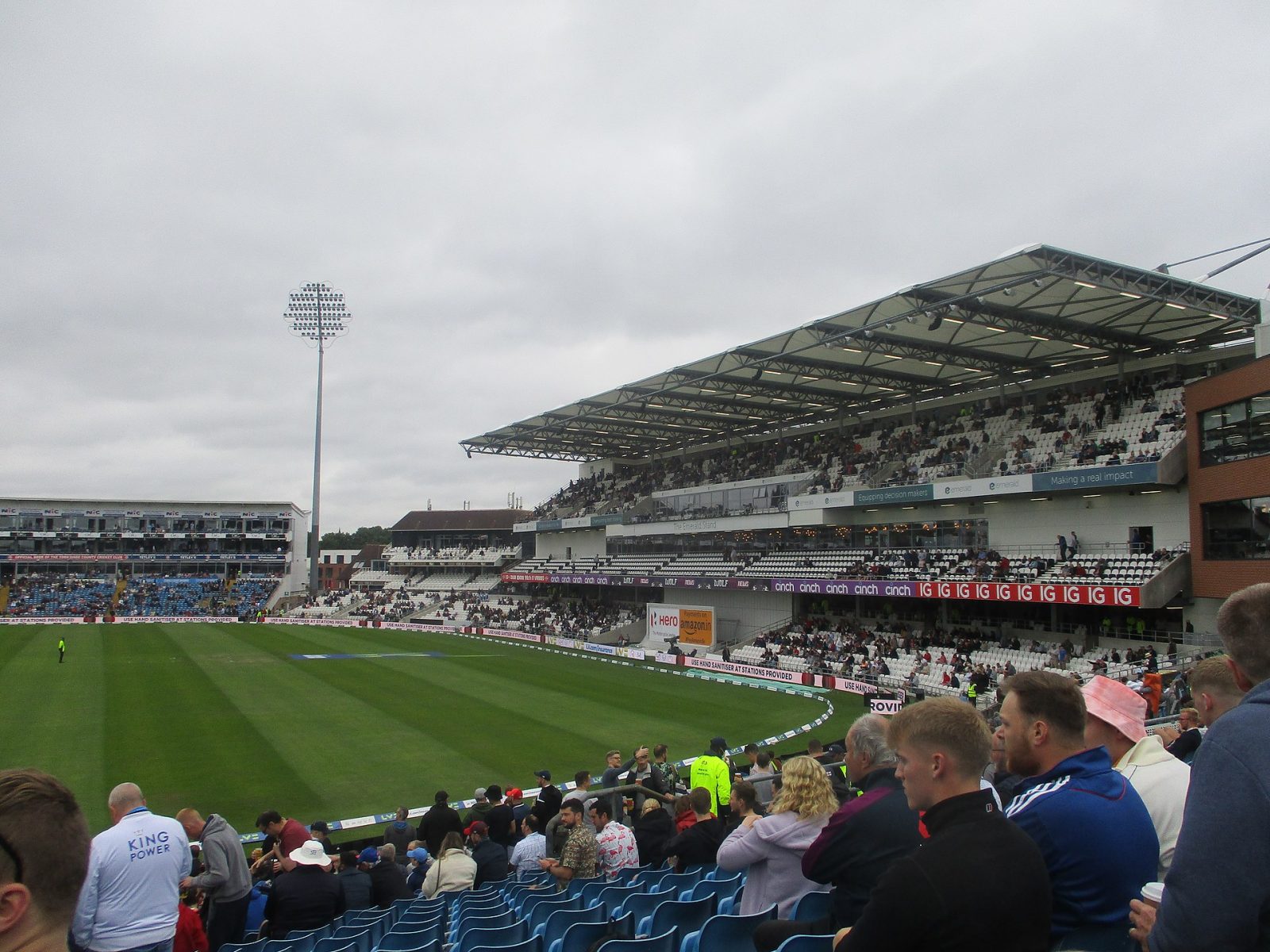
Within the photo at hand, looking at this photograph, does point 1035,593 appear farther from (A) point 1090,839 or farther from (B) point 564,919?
(A) point 1090,839

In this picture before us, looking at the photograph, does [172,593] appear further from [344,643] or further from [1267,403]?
[1267,403]

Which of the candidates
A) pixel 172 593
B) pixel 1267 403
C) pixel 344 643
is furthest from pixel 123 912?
pixel 172 593

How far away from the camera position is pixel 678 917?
5.05m

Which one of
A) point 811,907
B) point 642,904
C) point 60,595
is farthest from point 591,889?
point 60,595

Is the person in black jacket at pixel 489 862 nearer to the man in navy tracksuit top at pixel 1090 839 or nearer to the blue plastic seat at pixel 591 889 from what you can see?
the blue plastic seat at pixel 591 889

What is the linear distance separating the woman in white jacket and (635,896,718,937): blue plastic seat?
363cm

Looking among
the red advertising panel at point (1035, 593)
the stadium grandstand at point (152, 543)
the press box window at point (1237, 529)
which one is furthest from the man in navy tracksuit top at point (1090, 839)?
the stadium grandstand at point (152, 543)

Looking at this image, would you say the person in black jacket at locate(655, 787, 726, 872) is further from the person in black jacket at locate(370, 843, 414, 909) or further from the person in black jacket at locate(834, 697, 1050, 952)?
the person in black jacket at locate(834, 697, 1050, 952)

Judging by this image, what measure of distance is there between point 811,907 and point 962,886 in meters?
2.30

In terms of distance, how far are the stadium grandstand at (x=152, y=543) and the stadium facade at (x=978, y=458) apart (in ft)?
146

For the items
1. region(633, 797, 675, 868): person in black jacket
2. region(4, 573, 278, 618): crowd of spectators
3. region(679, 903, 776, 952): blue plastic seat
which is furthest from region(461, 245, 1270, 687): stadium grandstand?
region(4, 573, 278, 618): crowd of spectators

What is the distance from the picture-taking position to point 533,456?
60.0m

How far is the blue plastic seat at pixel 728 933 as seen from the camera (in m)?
4.14

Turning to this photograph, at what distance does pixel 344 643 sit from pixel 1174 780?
155 feet
